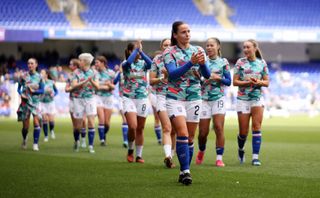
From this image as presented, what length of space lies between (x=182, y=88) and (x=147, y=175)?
199 centimetres

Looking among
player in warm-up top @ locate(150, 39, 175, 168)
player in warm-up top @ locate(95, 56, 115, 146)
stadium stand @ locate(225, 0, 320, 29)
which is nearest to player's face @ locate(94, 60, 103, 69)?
player in warm-up top @ locate(95, 56, 115, 146)

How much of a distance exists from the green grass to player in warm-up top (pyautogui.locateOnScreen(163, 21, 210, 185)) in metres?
0.51

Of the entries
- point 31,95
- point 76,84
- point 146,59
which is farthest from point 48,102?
point 146,59

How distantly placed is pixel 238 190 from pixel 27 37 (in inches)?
1443

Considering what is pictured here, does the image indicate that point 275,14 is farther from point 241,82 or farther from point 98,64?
point 241,82

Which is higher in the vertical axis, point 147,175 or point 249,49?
point 249,49

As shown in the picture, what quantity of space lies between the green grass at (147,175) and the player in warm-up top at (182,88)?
0.51m

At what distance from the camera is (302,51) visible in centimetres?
5706

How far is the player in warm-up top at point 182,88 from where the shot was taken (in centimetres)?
939

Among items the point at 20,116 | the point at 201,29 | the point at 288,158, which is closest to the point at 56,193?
the point at 288,158

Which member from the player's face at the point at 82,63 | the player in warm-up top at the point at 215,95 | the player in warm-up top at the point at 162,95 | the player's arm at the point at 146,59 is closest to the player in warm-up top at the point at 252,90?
the player in warm-up top at the point at 215,95

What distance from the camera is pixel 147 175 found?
10953mm

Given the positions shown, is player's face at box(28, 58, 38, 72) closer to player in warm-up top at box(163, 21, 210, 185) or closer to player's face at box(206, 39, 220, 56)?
player's face at box(206, 39, 220, 56)

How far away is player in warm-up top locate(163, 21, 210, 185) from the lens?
30.8 ft
